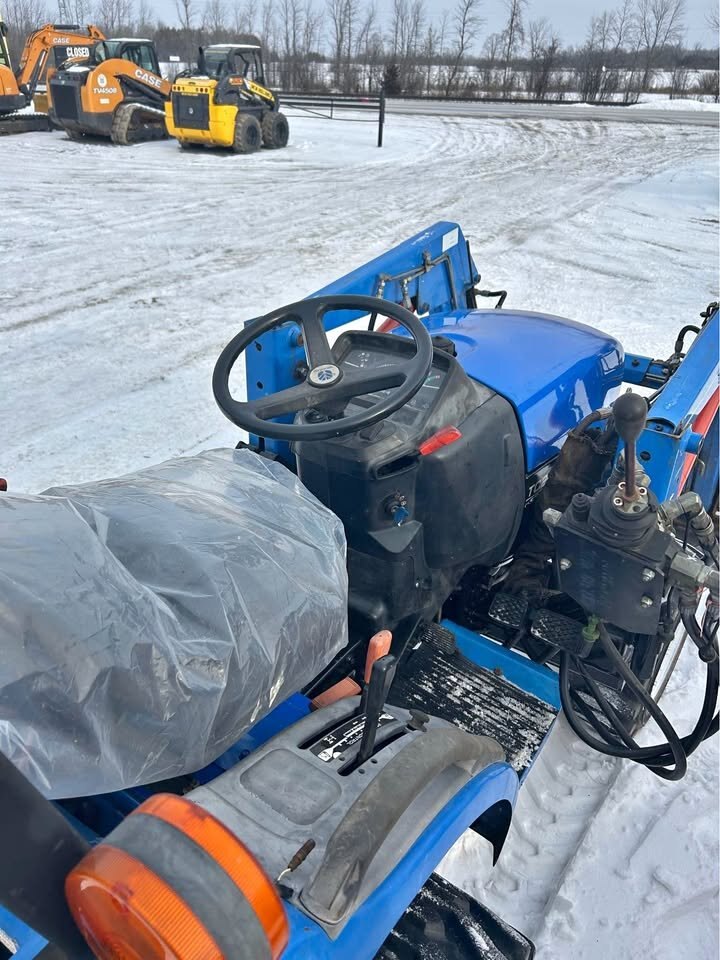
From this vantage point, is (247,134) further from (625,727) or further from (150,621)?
(150,621)

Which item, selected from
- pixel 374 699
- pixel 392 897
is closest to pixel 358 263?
pixel 374 699

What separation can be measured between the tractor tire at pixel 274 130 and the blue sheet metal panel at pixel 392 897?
13.2 metres

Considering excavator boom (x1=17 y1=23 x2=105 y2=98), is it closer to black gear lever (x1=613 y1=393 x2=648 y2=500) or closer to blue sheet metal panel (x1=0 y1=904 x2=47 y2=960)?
black gear lever (x1=613 y1=393 x2=648 y2=500)

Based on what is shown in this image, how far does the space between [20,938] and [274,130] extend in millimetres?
13609

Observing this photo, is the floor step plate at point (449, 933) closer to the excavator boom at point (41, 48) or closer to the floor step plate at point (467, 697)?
the floor step plate at point (467, 697)

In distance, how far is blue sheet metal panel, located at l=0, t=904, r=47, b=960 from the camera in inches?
36.9

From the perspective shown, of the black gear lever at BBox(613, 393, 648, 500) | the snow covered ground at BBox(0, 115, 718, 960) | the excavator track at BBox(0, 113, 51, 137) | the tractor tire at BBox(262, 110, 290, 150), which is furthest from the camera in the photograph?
the excavator track at BBox(0, 113, 51, 137)

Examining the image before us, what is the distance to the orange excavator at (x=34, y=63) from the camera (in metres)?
13.8

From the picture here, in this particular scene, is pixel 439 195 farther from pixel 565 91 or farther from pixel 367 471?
pixel 565 91

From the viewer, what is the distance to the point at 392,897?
3.68 ft

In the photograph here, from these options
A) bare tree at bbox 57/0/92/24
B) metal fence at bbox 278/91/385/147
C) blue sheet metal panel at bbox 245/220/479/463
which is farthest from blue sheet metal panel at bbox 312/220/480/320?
bare tree at bbox 57/0/92/24

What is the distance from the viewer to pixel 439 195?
31.4 ft

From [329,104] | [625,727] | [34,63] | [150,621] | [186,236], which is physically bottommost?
[625,727]

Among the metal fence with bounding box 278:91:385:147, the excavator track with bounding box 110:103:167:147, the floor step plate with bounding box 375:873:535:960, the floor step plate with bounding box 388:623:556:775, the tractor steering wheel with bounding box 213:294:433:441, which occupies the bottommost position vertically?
the floor step plate with bounding box 388:623:556:775
